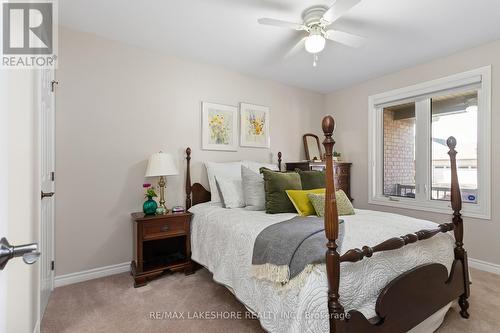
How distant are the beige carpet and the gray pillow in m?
0.86

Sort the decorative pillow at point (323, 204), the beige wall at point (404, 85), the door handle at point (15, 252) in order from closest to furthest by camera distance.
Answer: the door handle at point (15, 252) < the decorative pillow at point (323, 204) < the beige wall at point (404, 85)

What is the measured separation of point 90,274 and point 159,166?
1.29 metres

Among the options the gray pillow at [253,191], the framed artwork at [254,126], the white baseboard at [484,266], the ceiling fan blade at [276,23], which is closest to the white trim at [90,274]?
the gray pillow at [253,191]

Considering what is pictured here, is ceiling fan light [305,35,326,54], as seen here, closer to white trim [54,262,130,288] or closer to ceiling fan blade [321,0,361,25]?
ceiling fan blade [321,0,361,25]

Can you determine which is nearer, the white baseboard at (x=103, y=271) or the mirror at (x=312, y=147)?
the white baseboard at (x=103, y=271)

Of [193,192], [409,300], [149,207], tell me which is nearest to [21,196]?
[149,207]

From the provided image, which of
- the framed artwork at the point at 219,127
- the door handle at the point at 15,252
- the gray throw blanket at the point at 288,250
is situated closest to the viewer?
the door handle at the point at 15,252

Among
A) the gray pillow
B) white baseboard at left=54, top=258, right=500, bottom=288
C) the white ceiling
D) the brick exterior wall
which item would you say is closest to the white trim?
white baseboard at left=54, top=258, right=500, bottom=288

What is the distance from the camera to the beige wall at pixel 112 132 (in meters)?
2.45

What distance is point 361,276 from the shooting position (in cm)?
136

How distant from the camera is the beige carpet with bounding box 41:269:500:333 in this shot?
5.83 feet

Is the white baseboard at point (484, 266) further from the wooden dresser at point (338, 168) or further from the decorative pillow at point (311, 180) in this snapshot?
the decorative pillow at point (311, 180)

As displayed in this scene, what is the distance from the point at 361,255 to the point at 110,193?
2.48 meters

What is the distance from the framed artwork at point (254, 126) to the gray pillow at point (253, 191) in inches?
38.3
